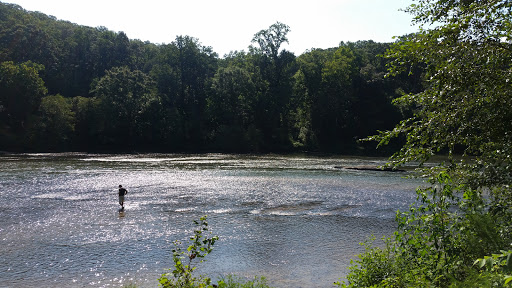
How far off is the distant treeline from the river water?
4506 centimetres

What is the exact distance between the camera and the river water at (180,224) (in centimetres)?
1342

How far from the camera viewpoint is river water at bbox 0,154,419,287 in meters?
13.4

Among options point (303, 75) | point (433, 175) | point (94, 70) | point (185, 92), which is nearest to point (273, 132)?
point (303, 75)

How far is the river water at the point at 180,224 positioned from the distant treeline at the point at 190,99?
4506 centimetres

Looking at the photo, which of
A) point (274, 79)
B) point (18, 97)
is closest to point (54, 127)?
point (18, 97)

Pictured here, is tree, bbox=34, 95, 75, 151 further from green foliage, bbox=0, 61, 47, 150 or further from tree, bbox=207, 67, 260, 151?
tree, bbox=207, 67, 260, 151

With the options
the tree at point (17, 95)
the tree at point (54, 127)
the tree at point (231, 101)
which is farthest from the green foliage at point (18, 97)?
the tree at point (231, 101)

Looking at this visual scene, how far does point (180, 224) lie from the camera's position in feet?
65.6

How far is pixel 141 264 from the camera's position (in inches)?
550

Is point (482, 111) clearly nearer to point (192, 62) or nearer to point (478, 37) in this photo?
point (478, 37)

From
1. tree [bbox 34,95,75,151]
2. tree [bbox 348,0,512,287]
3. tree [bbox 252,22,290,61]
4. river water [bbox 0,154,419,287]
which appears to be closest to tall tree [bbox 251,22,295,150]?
tree [bbox 252,22,290,61]

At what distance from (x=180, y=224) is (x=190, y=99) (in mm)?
78787

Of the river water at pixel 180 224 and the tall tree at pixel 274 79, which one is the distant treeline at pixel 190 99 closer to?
the tall tree at pixel 274 79

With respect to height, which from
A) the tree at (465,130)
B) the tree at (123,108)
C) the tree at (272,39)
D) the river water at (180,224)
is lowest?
the river water at (180,224)
